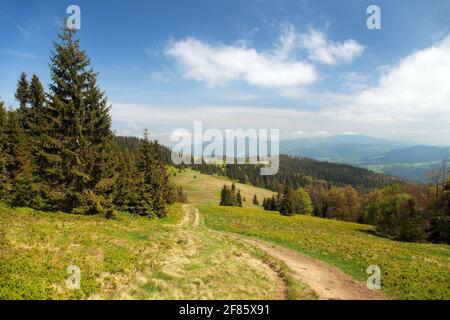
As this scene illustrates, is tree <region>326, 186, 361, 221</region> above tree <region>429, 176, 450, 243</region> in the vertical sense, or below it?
below

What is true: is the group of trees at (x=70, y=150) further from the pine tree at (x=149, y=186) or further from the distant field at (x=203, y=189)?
the distant field at (x=203, y=189)

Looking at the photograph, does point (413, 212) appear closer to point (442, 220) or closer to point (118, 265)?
point (442, 220)

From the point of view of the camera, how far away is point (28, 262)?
12039 mm

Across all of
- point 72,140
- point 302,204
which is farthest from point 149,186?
point 302,204

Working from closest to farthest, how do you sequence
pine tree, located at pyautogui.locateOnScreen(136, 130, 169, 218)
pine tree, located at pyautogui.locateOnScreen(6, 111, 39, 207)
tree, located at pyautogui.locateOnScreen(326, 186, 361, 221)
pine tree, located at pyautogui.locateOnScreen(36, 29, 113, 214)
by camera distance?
pine tree, located at pyautogui.locateOnScreen(36, 29, 113, 214), pine tree, located at pyautogui.locateOnScreen(6, 111, 39, 207), pine tree, located at pyautogui.locateOnScreen(136, 130, 169, 218), tree, located at pyautogui.locateOnScreen(326, 186, 361, 221)

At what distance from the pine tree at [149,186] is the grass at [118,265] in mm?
16268

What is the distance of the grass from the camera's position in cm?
1058

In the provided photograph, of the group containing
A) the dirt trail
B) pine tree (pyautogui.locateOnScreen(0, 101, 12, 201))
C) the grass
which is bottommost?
the dirt trail

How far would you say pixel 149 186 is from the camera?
37312 mm

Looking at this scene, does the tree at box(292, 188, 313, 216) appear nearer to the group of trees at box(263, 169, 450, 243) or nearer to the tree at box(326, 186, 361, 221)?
the tree at box(326, 186, 361, 221)

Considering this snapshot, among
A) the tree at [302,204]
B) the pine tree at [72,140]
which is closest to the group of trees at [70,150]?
the pine tree at [72,140]

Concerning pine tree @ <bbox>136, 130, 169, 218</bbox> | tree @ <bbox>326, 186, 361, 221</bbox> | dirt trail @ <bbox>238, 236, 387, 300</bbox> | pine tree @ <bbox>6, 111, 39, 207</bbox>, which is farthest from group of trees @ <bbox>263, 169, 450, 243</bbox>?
pine tree @ <bbox>6, 111, 39, 207</bbox>

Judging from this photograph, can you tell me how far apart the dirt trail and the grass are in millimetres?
1840
